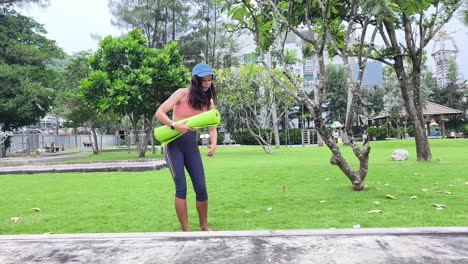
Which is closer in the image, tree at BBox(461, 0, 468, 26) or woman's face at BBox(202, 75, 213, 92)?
woman's face at BBox(202, 75, 213, 92)

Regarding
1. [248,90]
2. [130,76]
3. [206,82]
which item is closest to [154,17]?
[248,90]

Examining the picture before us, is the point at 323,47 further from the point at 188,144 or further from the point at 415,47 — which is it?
the point at 415,47

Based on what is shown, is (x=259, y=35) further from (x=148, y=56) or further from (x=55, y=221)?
(x=148, y=56)

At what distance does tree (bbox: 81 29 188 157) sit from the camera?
16828 mm

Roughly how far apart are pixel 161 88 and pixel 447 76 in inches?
1704

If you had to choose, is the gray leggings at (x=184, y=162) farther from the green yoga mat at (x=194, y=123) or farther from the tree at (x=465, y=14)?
the tree at (x=465, y=14)

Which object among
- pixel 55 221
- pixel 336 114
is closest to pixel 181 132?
pixel 55 221

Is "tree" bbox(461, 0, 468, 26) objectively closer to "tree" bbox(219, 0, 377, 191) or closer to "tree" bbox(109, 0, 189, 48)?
"tree" bbox(219, 0, 377, 191)

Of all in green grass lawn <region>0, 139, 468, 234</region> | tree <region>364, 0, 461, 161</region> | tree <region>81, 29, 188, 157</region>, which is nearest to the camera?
green grass lawn <region>0, 139, 468, 234</region>

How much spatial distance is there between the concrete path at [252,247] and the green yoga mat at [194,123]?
2.99 ft

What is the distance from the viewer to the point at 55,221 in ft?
16.0

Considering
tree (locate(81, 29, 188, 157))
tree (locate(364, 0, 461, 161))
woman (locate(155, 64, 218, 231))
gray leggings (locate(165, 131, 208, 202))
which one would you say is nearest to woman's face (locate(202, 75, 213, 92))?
woman (locate(155, 64, 218, 231))

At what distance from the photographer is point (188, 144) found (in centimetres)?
407

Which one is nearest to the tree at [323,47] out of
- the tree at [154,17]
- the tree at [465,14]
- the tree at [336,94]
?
the tree at [465,14]
